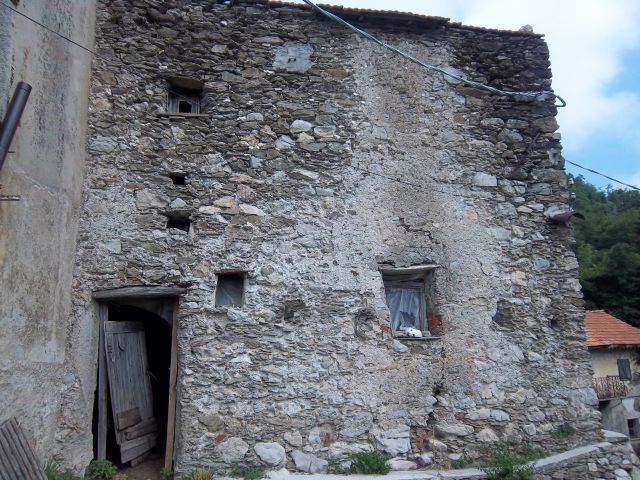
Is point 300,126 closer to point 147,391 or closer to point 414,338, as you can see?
point 414,338

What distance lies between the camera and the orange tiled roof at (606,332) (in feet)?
56.8

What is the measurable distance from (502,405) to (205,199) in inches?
144

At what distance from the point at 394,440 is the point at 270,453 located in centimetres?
119

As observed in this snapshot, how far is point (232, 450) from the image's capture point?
454 cm

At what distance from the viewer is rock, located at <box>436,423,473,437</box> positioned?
5000mm

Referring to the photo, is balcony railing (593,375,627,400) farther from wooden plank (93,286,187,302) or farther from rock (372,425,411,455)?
wooden plank (93,286,187,302)

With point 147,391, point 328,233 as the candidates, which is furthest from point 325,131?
point 147,391

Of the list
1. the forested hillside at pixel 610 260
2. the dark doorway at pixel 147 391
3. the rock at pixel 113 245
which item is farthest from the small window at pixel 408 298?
the forested hillside at pixel 610 260

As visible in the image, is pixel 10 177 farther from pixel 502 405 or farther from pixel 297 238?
pixel 502 405

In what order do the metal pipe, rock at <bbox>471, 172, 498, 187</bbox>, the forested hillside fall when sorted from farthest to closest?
the forested hillside, rock at <bbox>471, 172, 498, 187</bbox>, the metal pipe

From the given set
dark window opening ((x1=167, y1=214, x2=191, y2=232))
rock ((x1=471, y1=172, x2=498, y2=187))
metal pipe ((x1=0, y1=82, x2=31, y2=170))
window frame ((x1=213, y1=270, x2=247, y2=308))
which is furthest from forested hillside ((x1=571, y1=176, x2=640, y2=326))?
metal pipe ((x1=0, y1=82, x2=31, y2=170))

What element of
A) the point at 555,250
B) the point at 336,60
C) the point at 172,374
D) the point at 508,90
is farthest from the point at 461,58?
the point at 172,374

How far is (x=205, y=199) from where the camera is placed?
509cm

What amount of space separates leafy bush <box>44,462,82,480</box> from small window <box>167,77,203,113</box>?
3.53 m
